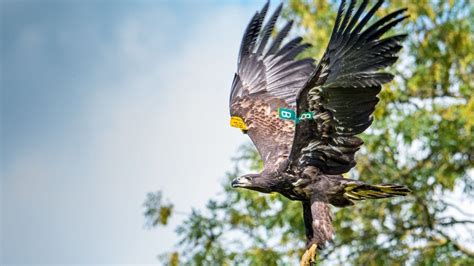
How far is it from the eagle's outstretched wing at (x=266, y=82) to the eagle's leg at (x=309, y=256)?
1.34 meters

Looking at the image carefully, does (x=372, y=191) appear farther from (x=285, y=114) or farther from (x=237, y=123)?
(x=237, y=123)

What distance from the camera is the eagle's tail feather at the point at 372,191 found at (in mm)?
9953

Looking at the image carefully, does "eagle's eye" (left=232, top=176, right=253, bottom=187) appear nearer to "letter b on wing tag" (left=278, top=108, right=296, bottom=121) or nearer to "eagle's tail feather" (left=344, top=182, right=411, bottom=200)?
"letter b on wing tag" (left=278, top=108, right=296, bottom=121)

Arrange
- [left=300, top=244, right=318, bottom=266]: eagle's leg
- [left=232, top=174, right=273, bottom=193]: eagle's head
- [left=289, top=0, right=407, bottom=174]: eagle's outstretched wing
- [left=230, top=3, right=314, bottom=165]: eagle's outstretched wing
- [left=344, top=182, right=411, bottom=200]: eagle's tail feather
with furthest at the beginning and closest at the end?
[left=230, top=3, right=314, bottom=165]: eagle's outstretched wing
[left=232, top=174, right=273, bottom=193]: eagle's head
[left=344, top=182, right=411, bottom=200]: eagle's tail feather
[left=300, top=244, right=318, bottom=266]: eagle's leg
[left=289, top=0, right=407, bottom=174]: eagle's outstretched wing

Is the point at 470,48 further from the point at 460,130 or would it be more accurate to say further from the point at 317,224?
the point at 317,224

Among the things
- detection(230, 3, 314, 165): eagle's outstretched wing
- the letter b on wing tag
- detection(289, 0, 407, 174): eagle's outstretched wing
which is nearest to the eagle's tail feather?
detection(289, 0, 407, 174): eagle's outstretched wing

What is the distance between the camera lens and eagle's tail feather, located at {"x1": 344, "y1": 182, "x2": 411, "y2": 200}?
995 centimetres

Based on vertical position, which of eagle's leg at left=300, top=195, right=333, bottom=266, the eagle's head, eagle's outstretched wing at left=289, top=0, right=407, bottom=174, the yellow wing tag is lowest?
eagle's leg at left=300, top=195, right=333, bottom=266

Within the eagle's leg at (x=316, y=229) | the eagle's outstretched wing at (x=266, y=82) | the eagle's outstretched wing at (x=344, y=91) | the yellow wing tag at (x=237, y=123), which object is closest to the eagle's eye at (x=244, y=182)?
the eagle's outstretched wing at (x=344, y=91)

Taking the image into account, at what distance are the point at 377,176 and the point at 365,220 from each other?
823 millimetres

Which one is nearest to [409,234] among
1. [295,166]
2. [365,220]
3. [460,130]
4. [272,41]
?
[365,220]

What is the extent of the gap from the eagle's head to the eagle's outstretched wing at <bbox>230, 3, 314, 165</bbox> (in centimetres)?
76

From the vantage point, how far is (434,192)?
1561 cm

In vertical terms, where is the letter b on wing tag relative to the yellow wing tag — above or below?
below
